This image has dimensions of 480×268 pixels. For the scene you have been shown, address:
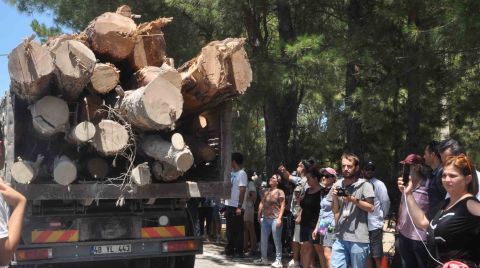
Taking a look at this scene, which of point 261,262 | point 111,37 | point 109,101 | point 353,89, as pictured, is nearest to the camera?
point 109,101

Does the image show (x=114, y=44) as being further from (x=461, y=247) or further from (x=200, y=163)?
(x=461, y=247)

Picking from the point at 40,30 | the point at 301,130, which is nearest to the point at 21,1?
the point at 40,30

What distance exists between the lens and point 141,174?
6.59 meters

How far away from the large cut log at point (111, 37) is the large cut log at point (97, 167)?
1.34m

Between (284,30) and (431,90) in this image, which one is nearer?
(431,90)

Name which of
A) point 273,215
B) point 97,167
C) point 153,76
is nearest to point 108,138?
point 97,167

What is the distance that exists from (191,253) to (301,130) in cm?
1356

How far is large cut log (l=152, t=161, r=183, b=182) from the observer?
22.5 ft

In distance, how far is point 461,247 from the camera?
412 centimetres

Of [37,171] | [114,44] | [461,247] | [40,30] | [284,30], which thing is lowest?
[461,247]

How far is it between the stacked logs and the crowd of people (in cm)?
175

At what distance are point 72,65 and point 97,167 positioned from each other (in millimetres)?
1289

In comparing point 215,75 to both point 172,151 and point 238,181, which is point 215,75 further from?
point 238,181

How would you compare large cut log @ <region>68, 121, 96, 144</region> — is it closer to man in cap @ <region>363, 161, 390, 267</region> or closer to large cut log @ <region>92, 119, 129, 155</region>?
large cut log @ <region>92, 119, 129, 155</region>
